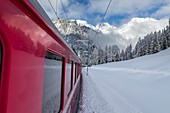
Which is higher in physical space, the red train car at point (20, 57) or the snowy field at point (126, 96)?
the red train car at point (20, 57)

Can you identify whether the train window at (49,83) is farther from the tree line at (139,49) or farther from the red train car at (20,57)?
the tree line at (139,49)

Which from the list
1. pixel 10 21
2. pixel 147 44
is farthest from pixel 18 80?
pixel 147 44

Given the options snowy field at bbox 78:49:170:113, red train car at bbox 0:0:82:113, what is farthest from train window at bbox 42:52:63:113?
snowy field at bbox 78:49:170:113

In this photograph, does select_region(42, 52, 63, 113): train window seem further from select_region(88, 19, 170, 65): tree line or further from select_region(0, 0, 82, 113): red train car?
select_region(88, 19, 170, 65): tree line

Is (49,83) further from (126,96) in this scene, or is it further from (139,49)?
(139,49)

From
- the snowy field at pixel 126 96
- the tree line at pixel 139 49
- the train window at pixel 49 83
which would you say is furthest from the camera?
the tree line at pixel 139 49

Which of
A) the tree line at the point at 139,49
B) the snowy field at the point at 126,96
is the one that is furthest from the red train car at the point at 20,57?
the tree line at the point at 139,49

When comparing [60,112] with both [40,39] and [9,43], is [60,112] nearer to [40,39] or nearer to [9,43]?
[40,39]

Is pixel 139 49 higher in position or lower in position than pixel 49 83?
higher

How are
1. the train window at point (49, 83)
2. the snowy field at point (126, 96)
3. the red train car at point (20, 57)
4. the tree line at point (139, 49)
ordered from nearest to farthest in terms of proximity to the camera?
the red train car at point (20, 57) < the train window at point (49, 83) < the snowy field at point (126, 96) < the tree line at point (139, 49)

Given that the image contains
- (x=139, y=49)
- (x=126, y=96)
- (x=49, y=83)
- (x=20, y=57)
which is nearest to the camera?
(x=20, y=57)

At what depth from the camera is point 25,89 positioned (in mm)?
1242

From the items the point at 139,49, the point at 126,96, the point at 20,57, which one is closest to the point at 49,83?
the point at 20,57

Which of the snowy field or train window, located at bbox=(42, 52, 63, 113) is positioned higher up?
train window, located at bbox=(42, 52, 63, 113)
